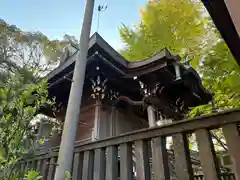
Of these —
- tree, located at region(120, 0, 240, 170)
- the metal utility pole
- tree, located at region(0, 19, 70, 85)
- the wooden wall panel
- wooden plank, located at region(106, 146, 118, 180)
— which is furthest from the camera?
tree, located at region(0, 19, 70, 85)

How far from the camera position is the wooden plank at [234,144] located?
46.2 inches

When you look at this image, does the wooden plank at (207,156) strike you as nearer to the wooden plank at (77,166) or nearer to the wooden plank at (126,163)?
the wooden plank at (126,163)

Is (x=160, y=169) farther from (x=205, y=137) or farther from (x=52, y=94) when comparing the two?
(x=52, y=94)

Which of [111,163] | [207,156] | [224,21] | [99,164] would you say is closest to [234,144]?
[207,156]

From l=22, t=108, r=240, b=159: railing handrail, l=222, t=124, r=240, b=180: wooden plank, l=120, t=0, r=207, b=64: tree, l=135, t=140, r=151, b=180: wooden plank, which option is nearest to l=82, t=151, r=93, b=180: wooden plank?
l=22, t=108, r=240, b=159: railing handrail

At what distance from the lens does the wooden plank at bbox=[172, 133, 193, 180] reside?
1355mm

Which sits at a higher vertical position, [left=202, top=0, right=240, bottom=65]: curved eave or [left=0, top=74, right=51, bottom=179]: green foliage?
[left=202, top=0, right=240, bottom=65]: curved eave

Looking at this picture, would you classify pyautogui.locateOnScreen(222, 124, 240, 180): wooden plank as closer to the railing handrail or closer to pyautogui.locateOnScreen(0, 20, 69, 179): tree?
the railing handrail

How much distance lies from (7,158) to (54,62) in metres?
9.94

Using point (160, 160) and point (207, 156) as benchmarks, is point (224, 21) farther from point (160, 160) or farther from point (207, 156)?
point (160, 160)

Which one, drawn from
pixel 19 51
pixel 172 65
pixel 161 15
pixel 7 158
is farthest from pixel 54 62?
pixel 7 158

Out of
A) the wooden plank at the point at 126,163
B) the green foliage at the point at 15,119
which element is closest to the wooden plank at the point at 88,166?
the wooden plank at the point at 126,163

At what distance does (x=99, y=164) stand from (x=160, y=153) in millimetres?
656

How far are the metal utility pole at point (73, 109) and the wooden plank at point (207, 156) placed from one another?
46.5 inches
